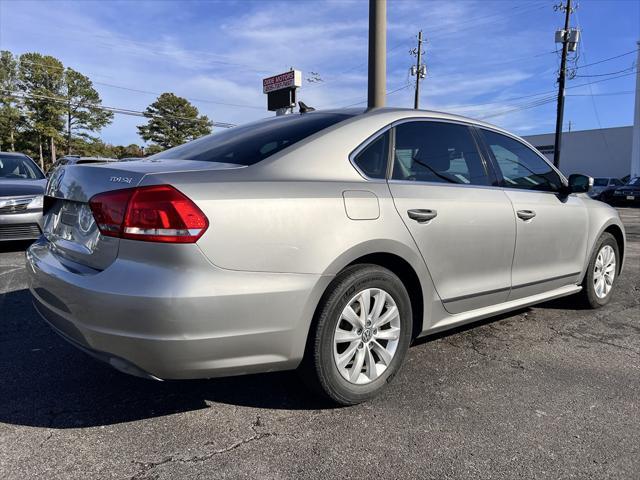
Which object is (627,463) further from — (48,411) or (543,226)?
(48,411)

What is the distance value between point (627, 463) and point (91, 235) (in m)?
2.63

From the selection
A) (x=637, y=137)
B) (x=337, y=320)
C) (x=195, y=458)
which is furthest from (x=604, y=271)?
(x=637, y=137)

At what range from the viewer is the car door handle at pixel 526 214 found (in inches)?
141

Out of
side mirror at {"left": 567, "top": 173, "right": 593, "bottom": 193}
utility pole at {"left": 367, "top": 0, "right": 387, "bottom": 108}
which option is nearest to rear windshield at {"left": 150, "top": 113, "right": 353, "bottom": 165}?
side mirror at {"left": 567, "top": 173, "right": 593, "bottom": 193}

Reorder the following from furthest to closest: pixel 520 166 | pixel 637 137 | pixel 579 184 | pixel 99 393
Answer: pixel 637 137, pixel 579 184, pixel 520 166, pixel 99 393

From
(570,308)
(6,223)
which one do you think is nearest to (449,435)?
(570,308)

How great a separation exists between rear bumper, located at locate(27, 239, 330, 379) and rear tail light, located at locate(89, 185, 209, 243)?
0.05 meters

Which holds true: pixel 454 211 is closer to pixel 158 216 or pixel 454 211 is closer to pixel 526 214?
pixel 526 214

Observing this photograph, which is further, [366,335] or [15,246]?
[15,246]

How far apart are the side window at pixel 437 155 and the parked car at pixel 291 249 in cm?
1

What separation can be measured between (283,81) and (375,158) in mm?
22172

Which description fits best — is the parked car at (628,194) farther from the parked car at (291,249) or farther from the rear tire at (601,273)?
the parked car at (291,249)

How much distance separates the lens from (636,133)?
3475cm

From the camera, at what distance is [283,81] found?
23.8m
